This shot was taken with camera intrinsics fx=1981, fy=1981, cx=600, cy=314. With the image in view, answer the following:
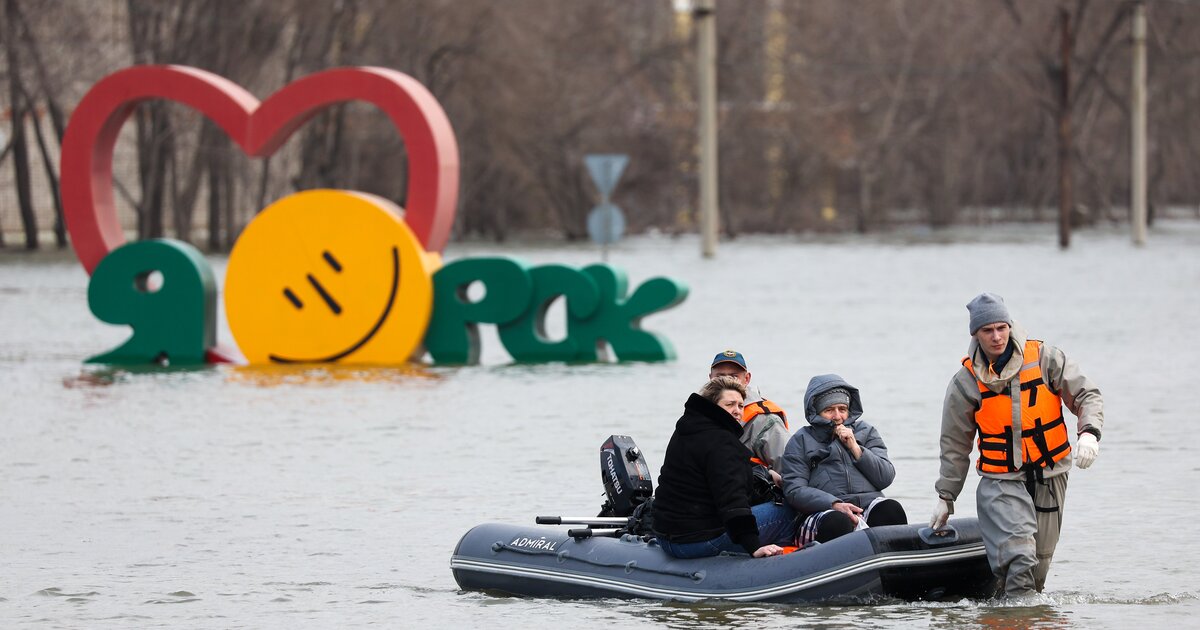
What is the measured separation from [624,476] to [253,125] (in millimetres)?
14121

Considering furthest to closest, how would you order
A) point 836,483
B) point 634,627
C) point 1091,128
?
point 1091,128, point 836,483, point 634,627

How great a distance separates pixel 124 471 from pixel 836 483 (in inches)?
258

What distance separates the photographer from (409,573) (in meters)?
10.5

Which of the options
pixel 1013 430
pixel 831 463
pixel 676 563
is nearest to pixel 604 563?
pixel 676 563

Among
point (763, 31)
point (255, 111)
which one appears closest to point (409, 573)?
point (255, 111)

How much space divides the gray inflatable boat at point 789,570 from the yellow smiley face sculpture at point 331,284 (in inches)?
501

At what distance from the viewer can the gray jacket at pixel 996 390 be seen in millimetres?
9062

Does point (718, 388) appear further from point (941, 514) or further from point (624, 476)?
point (941, 514)

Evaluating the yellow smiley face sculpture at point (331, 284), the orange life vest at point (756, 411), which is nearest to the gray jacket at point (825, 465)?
the orange life vest at point (756, 411)

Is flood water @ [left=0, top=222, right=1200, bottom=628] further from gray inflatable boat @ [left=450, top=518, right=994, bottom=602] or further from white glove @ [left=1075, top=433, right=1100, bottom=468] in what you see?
white glove @ [left=1075, top=433, right=1100, bottom=468]

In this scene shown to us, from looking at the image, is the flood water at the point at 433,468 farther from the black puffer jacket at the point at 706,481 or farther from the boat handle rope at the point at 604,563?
the black puffer jacket at the point at 706,481

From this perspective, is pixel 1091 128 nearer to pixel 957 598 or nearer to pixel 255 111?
pixel 255 111

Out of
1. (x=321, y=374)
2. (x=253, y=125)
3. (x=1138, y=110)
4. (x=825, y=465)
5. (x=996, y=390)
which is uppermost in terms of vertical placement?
(x=1138, y=110)

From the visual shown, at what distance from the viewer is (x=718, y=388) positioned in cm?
938
